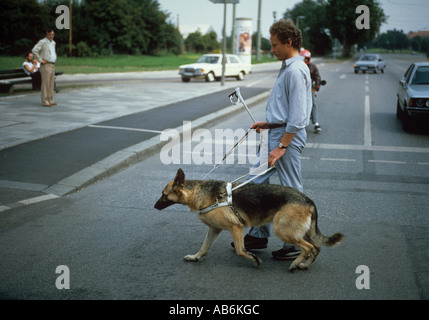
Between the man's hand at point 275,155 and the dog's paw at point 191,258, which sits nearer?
the man's hand at point 275,155

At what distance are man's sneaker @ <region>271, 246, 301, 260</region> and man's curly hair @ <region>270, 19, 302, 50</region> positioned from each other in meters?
1.88

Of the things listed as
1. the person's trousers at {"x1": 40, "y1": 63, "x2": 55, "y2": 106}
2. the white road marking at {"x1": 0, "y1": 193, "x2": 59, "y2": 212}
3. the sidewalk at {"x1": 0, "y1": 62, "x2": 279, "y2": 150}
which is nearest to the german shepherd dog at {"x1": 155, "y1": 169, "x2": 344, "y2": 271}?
the white road marking at {"x1": 0, "y1": 193, "x2": 59, "y2": 212}

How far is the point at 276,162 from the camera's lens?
4.16 meters

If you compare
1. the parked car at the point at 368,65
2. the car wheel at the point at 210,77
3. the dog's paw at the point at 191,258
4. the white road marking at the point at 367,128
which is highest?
the parked car at the point at 368,65

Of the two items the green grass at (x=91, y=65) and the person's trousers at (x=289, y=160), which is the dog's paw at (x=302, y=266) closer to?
the person's trousers at (x=289, y=160)

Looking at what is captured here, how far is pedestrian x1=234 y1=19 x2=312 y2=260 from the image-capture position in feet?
12.5

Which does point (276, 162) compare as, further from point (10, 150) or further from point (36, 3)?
point (36, 3)

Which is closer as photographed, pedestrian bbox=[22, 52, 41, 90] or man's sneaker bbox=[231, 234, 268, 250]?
man's sneaker bbox=[231, 234, 268, 250]

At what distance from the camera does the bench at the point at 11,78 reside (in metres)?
15.4

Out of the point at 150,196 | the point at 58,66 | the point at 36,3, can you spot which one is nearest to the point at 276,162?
the point at 150,196

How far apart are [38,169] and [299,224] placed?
4.76 meters

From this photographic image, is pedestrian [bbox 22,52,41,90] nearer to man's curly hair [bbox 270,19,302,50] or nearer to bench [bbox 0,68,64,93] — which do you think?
bench [bbox 0,68,64,93]

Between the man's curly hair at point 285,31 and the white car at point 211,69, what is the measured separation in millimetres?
21855

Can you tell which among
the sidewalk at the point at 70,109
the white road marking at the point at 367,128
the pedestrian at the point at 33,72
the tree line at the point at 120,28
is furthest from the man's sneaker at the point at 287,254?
the pedestrian at the point at 33,72
